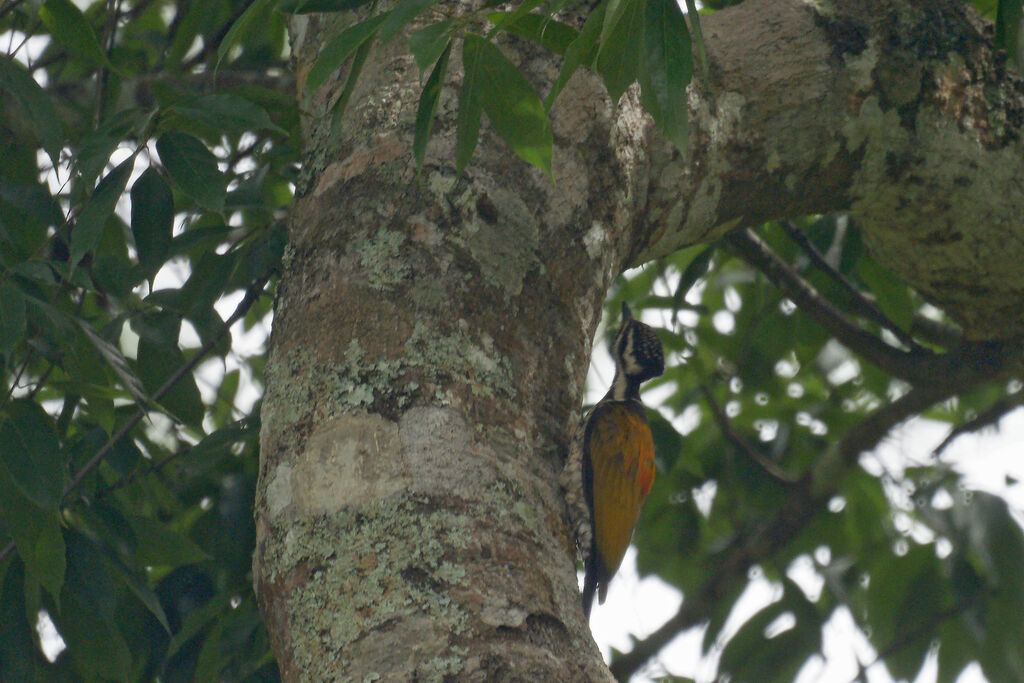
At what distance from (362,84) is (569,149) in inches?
19.3

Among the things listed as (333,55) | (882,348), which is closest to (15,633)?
(333,55)

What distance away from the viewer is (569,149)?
7.32 feet

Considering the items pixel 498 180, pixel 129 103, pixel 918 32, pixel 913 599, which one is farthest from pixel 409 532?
pixel 129 103

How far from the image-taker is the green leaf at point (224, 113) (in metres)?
2.28

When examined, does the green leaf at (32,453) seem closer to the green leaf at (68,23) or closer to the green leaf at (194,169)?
the green leaf at (194,169)

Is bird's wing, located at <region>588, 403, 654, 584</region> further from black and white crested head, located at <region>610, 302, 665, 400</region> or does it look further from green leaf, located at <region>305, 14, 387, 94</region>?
green leaf, located at <region>305, 14, 387, 94</region>

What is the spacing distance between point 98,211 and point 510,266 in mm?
888

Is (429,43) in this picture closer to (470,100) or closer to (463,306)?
(470,100)

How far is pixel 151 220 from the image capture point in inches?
97.0

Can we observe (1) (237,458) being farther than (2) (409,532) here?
Yes

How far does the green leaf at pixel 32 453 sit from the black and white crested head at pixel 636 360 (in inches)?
84.1

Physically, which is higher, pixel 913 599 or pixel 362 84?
pixel 362 84

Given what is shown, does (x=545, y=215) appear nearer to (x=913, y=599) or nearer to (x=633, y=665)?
(x=913, y=599)

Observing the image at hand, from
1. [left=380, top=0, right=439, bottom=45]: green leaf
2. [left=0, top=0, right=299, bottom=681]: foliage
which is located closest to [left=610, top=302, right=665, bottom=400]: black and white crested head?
[left=0, top=0, right=299, bottom=681]: foliage
